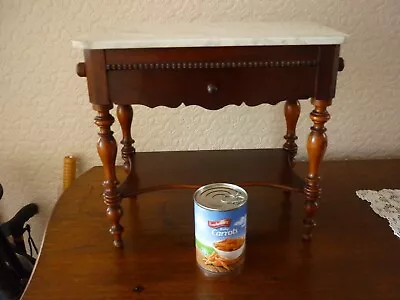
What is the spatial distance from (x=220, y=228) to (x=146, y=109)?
0.49 metres

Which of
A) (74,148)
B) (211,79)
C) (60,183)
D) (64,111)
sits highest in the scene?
(211,79)

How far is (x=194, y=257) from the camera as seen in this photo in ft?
2.44

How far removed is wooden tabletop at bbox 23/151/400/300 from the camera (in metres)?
0.67

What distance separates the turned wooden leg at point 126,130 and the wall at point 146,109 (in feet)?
0.43

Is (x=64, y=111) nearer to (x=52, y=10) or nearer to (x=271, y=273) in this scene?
Result: (x=52, y=10)

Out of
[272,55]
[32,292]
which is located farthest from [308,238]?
[32,292]

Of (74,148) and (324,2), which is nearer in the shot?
(324,2)

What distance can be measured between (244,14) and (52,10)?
1.45 feet

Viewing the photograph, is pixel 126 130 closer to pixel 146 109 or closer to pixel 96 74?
pixel 146 109

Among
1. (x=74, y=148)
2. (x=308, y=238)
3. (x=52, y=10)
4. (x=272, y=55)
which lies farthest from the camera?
(x=74, y=148)

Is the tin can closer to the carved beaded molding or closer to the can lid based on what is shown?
the can lid

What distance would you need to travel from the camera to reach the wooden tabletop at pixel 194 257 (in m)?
0.67

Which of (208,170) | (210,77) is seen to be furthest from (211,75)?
(208,170)

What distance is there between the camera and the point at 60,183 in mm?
1140
